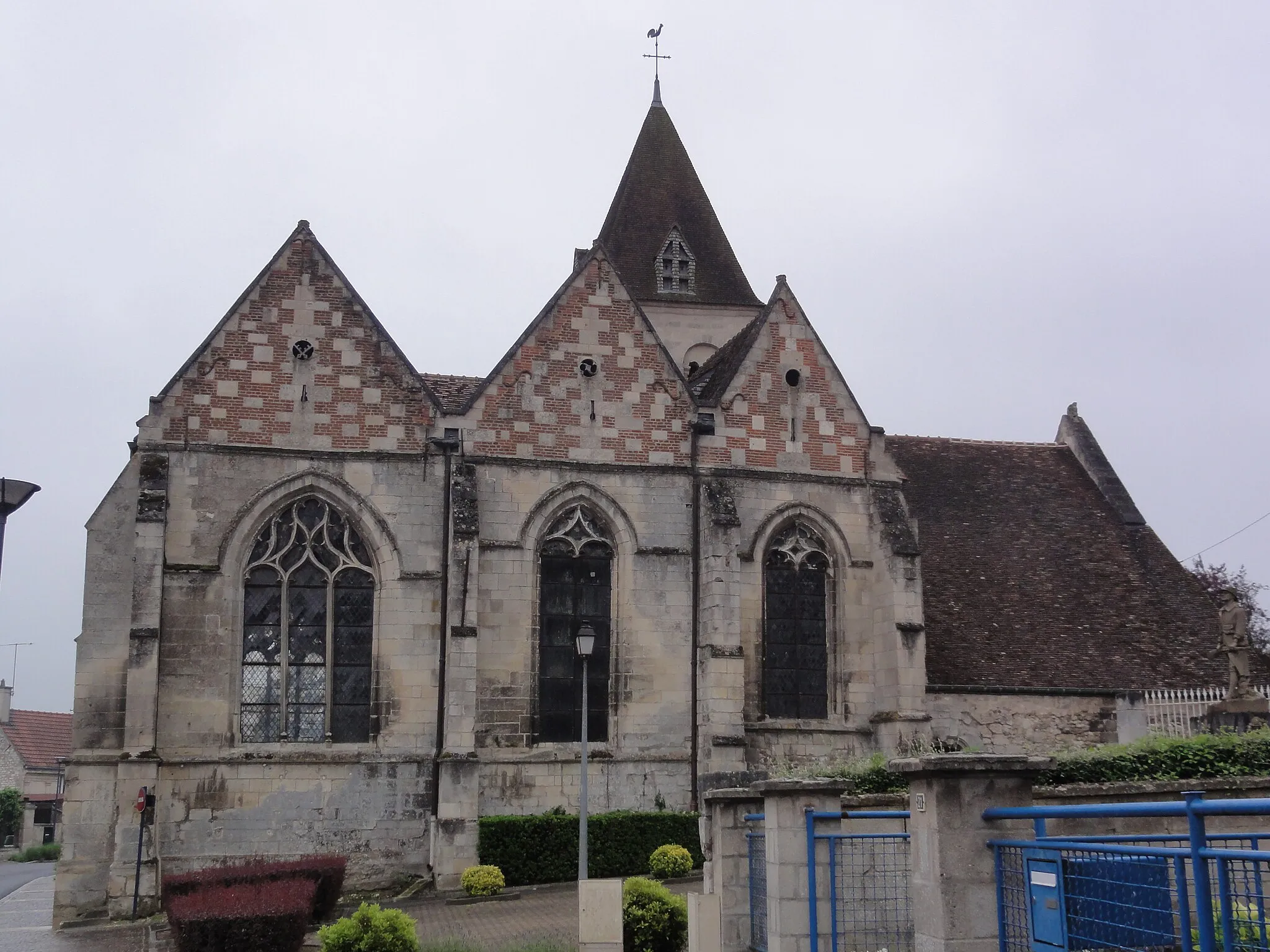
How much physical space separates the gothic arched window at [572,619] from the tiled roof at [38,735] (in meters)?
46.4

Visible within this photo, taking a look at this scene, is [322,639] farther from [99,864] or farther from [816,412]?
[816,412]

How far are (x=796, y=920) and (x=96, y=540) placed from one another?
1625cm

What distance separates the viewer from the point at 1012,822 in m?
8.56

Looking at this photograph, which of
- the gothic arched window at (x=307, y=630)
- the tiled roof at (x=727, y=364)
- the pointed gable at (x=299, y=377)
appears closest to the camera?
the gothic arched window at (x=307, y=630)

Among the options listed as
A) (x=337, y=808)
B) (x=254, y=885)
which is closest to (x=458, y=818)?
(x=337, y=808)

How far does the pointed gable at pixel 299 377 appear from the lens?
80.0 ft

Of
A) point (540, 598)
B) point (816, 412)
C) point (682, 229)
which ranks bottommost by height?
point (540, 598)

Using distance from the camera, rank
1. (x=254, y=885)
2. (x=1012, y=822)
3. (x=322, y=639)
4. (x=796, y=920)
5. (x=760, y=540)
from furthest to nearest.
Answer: (x=760, y=540) < (x=322, y=639) < (x=254, y=885) < (x=796, y=920) < (x=1012, y=822)

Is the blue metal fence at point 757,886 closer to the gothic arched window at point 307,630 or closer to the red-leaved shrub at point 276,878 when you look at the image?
the red-leaved shrub at point 276,878

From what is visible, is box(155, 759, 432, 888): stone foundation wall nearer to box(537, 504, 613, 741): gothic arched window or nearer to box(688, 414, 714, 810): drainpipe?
box(537, 504, 613, 741): gothic arched window

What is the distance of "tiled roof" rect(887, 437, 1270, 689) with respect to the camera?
1078 inches

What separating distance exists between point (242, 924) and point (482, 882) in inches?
296

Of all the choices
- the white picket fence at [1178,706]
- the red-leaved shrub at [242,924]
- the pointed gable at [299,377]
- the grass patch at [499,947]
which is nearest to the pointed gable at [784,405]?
the pointed gable at [299,377]

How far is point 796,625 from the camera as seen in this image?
85.8ft
